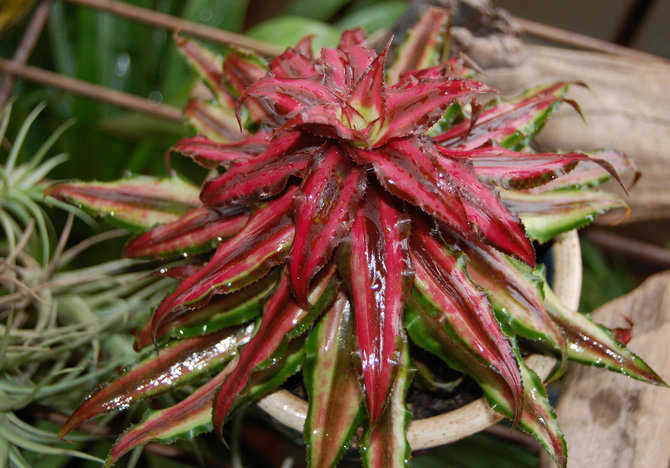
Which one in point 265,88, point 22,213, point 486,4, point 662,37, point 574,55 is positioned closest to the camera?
→ point 265,88

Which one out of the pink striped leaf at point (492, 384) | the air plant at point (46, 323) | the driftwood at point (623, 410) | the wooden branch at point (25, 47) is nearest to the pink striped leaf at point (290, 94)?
the pink striped leaf at point (492, 384)

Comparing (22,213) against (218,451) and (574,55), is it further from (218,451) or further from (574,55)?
(574,55)

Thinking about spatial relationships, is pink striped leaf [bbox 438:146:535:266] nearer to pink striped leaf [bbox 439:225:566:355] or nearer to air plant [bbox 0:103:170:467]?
pink striped leaf [bbox 439:225:566:355]

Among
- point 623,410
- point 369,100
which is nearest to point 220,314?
point 369,100

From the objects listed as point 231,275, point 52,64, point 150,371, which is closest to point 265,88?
point 231,275

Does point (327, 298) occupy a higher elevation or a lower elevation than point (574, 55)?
lower

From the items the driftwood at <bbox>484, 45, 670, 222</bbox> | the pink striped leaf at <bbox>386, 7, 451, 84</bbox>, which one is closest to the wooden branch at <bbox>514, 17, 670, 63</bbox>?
the driftwood at <bbox>484, 45, 670, 222</bbox>
